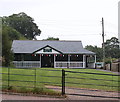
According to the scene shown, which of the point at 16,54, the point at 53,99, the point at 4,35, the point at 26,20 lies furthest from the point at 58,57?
the point at 26,20

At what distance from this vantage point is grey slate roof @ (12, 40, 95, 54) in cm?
3412

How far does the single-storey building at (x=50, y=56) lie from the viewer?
1305 inches

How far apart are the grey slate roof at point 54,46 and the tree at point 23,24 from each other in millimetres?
33262

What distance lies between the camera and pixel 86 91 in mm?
10258

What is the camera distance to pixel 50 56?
3450 cm

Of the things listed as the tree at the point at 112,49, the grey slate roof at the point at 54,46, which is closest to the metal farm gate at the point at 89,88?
the grey slate roof at the point at 54,46

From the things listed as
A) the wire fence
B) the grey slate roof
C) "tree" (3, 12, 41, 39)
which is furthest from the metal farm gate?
"tree" (3, 12, 41, 39)

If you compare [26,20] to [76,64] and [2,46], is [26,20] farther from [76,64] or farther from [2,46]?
[2,46]

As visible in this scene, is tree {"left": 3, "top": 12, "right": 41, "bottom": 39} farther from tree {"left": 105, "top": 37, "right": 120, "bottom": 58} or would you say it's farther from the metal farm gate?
the metal farm gate

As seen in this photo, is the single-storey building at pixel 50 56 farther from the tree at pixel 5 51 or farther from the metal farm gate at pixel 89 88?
the metal farm gate at pixel 89 88

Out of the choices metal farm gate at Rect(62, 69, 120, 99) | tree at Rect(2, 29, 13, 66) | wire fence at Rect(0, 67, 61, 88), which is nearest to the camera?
metal farm gate at Rect(62, 69, 120, 99)

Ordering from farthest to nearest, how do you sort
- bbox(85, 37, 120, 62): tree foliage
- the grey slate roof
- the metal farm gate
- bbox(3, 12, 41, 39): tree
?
bbox(3, 12, 41, 39): tree
bbox(85, 37, 120, 62): tree foliage
the grey slate roof
the metal farm gate

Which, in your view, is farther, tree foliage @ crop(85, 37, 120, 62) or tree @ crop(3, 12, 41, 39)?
tree @ crop(3, 12, 41, 39)

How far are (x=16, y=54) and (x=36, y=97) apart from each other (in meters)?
26.1
